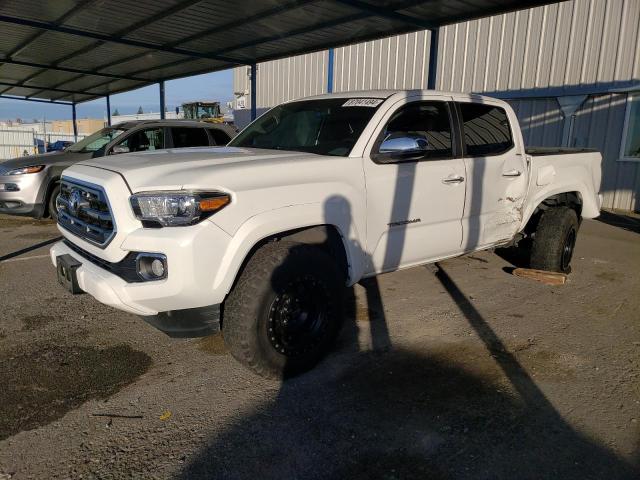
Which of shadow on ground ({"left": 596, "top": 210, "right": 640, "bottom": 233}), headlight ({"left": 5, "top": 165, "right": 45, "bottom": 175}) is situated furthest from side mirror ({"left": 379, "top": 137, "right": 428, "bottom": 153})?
shadow on ground ({"left": 596, "top": 210, "right": 640, "bottom": 233})

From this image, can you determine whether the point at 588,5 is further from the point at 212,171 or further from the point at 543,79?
the point at 212,171

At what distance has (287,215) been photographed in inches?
126

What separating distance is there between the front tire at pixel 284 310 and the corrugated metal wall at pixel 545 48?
11.6 m

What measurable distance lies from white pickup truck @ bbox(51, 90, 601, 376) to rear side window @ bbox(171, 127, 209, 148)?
4.42 meters

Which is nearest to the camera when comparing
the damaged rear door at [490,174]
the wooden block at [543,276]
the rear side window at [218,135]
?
the damaged rear door at [490,174]

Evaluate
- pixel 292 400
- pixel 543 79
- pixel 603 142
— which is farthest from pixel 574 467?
pixel 543 79

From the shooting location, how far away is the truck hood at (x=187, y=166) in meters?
3.01

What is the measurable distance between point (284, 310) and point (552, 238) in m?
3.80

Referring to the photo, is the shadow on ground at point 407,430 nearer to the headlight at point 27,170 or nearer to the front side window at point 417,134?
the front side window at point 417,134

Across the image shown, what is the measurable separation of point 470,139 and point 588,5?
403 inches

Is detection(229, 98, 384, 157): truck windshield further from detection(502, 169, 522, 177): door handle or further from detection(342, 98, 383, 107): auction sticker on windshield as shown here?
detection(502, 169, 522, 177): door handle

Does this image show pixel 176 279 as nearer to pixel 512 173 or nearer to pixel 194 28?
pixel 512 173

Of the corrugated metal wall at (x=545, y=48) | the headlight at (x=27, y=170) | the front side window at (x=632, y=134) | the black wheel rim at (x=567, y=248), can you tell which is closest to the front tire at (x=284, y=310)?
the black wheel rim at (x=567, y=248)

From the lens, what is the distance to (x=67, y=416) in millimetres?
2992
